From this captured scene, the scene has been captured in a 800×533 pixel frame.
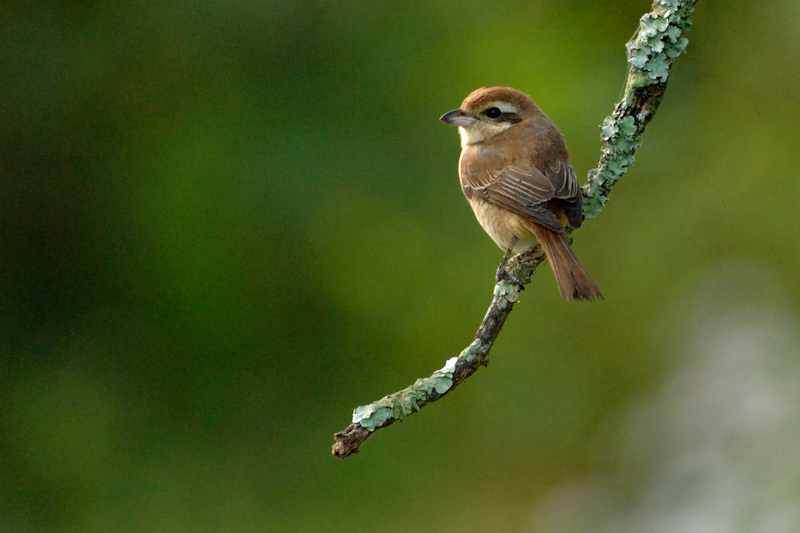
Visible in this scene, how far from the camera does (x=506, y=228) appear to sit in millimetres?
3992

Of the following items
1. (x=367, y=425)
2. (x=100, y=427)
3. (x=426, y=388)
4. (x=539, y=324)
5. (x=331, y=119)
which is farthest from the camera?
(x=539, y=324)

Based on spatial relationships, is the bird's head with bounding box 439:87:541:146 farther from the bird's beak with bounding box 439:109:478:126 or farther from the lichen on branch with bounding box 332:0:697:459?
the lichen on branch with bounding box 332:0:697:459

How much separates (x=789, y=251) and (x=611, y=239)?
1.02 m

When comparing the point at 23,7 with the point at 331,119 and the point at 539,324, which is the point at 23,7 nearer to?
the point at 331,119

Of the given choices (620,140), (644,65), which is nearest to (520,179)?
(620,140)

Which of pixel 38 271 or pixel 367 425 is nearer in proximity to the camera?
pixel 367 425

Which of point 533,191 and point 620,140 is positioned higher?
point 533,191

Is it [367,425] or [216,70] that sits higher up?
[216,70]

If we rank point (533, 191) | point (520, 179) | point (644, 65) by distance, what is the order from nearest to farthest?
point (644, 65) < point (533, 191) < point (520, 179)

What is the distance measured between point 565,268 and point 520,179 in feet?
2.45

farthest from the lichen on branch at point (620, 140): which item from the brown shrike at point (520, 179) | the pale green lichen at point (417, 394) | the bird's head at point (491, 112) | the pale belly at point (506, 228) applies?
the bird's head at point (491, 112)

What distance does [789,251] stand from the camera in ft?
16.8

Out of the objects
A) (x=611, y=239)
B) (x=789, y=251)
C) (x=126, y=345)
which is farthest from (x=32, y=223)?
(x=789, y=251)

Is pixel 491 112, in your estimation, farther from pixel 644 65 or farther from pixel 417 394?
pixel 417 394
